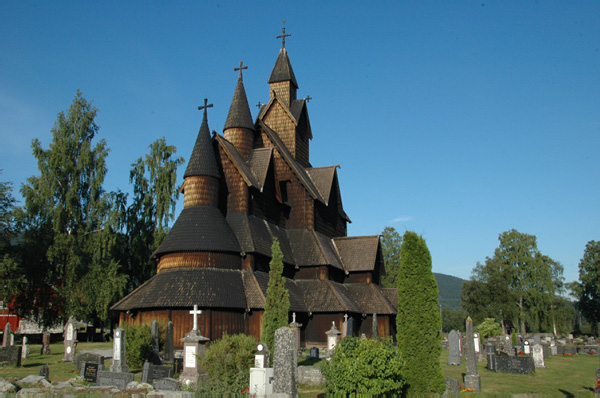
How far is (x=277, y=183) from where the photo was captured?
31.7 meters

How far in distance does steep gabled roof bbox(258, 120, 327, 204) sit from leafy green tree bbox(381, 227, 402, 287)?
22.1 meters

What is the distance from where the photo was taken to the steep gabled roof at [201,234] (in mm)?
25156

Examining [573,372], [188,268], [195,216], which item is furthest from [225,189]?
[573,372]

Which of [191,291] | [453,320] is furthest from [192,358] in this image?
[453,320]

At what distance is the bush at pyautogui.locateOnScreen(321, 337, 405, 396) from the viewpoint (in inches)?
458

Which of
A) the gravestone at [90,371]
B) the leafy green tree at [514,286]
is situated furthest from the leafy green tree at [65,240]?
the leafy green tree at [514,286]

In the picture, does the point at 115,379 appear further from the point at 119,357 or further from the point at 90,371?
the point at 119,357

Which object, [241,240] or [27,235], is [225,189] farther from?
[27,235]

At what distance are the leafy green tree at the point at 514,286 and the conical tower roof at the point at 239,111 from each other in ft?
119

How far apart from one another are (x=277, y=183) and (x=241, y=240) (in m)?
6.32

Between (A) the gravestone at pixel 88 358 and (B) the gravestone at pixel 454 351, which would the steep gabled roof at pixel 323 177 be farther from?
(A) the gravestone at pixel 88 358

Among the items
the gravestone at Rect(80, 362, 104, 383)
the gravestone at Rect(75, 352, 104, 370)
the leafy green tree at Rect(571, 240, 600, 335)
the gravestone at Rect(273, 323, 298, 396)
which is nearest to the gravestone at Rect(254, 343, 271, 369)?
the gravestone at Rect(273, 323, 298, 396)

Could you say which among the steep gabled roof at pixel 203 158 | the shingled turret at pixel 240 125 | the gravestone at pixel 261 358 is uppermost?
the shingled turret at pixel 240 125

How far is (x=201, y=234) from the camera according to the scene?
2556 cm
